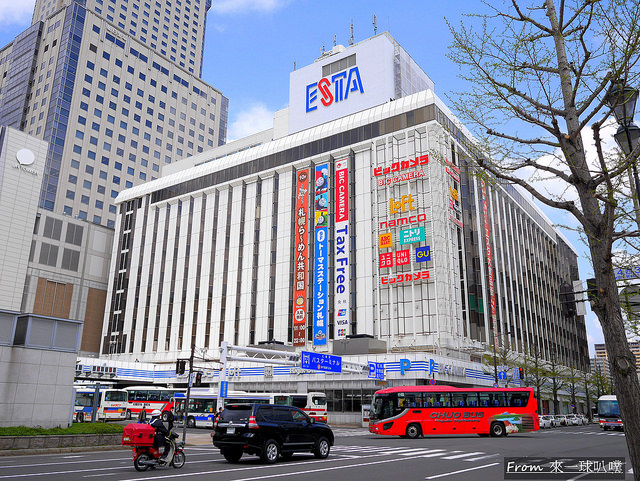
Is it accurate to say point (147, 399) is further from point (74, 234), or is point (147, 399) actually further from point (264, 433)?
point (74, 234)

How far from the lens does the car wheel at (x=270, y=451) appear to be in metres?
17.7

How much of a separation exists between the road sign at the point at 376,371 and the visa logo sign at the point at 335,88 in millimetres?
35107

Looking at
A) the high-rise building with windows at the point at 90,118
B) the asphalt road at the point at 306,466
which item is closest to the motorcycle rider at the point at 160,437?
the asphalt road at the point at 306,466

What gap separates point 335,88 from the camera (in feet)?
222

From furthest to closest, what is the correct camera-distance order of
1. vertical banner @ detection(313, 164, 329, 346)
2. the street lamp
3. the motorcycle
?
vertical banner @ detection(313, 164, 329, 346)
the motorcycle
the street lamp

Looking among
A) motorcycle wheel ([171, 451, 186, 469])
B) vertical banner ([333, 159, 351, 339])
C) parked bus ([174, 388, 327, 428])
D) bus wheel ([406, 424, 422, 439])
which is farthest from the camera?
vertical banner ([333, 159, 351, 339])

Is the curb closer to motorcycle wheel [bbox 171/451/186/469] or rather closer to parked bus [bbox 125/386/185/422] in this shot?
motorcycle wheel [bbox 171/451/186/469]

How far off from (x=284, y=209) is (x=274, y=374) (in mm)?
20812

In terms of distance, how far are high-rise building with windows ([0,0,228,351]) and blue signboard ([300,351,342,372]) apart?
171 feet

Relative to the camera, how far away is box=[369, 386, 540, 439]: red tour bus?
3331 cm

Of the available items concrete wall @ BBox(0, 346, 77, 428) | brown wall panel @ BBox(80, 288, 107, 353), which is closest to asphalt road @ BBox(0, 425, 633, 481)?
concrete wall @ BBox(0, 346, 77, 428)

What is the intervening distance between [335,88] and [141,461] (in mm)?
58966

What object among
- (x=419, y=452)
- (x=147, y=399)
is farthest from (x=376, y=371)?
(x=419, y=452)

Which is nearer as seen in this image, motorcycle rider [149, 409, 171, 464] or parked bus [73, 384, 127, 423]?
motorcycle rider [149, 409, 171, 464]
